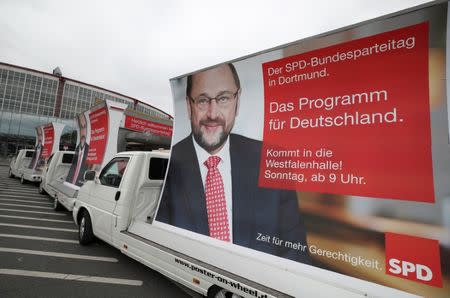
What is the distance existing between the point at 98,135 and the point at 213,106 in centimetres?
724

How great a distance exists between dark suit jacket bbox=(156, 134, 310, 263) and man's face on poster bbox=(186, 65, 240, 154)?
0.73ft

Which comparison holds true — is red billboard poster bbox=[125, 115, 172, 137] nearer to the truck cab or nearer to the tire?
the truck cab

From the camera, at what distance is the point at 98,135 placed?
962 centimetres

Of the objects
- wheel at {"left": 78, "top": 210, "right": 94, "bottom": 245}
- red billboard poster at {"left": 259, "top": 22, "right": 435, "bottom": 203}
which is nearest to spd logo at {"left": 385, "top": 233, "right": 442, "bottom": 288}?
red billboard poster at {"left": 259, "top": 22, "right": 435, "bottom": 203}

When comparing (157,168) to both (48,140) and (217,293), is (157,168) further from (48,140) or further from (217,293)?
(48,140)

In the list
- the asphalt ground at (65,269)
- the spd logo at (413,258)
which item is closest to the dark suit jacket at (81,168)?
the asphalt ground at (65,269)

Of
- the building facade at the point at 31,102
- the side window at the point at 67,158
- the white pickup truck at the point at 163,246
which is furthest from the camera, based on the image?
the building facade at the point at 31,102

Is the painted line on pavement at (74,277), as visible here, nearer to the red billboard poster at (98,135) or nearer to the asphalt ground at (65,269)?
the asphalt ground at (65,269)

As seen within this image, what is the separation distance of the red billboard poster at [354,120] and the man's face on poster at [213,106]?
52 centimetres

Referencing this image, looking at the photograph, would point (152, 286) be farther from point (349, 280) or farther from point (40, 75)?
point (40, 75)

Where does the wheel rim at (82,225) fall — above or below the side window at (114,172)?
below

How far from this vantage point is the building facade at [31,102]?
43.7m

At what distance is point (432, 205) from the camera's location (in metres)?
2.04

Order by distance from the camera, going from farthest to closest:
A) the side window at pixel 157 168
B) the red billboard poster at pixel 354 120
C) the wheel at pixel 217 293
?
the side window at pixel 157 168, the wheel at pixel 217 293, the red billboard poster at pixel 354 120
